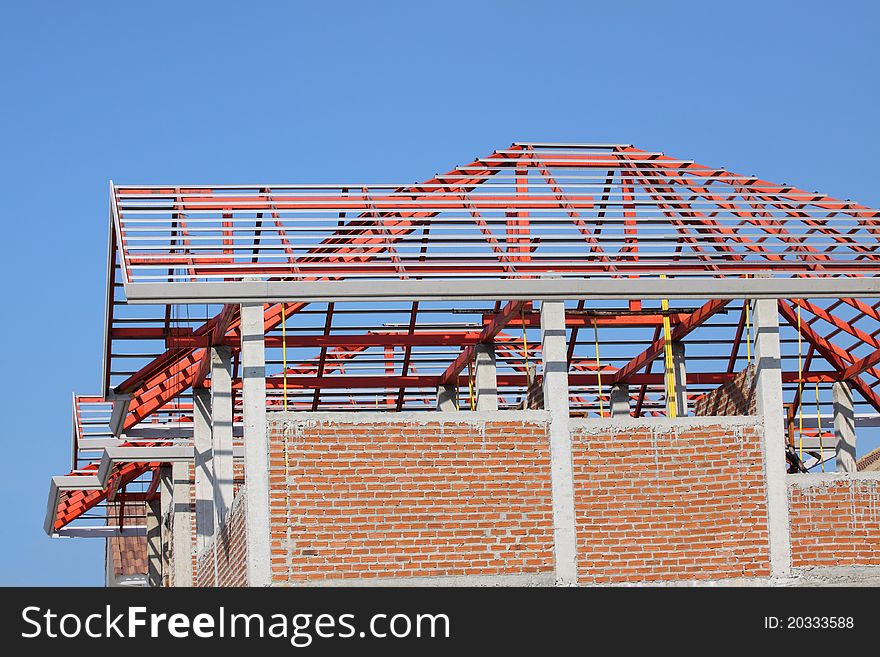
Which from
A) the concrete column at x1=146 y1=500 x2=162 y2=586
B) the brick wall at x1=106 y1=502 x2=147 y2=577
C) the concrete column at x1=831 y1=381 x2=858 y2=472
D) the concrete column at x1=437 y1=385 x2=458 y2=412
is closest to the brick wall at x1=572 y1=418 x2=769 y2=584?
the concrete column at x1=437 y1=385 x2=458 y2=412

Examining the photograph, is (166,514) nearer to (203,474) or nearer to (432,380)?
(203,474)

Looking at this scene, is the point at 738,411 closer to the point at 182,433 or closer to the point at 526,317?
the point at 526,317

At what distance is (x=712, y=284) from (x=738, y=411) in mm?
2397

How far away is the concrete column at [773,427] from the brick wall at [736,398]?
1.21 feet

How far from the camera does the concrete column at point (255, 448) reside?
20547mm

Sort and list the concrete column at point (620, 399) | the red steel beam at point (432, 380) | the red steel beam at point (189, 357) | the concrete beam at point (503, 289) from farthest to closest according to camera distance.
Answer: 1. the concrete column at point (620, 399)
2. the red steel beam at point (432, 380)
3. the red steel beam at point (189, 357)
4. the concrete beam at point (503, 289)

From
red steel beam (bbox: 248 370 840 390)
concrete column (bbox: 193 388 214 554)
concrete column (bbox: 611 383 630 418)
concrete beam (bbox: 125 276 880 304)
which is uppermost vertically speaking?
concrete beam (bbox: 125 276 880 304)

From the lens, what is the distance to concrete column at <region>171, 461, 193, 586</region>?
30.6 m

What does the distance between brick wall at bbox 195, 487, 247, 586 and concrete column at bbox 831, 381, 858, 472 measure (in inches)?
486

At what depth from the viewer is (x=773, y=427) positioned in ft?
73.1

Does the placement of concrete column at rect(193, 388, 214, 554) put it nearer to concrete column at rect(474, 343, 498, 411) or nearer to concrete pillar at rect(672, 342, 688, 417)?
concrete column at rect(474, 343, 498, 411)

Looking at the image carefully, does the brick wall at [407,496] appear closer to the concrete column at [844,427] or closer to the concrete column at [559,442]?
the concrete column at [559,442]

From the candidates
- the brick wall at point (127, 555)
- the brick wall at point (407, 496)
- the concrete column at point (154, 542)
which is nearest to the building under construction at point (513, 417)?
the brick wall at point (407, 496)
